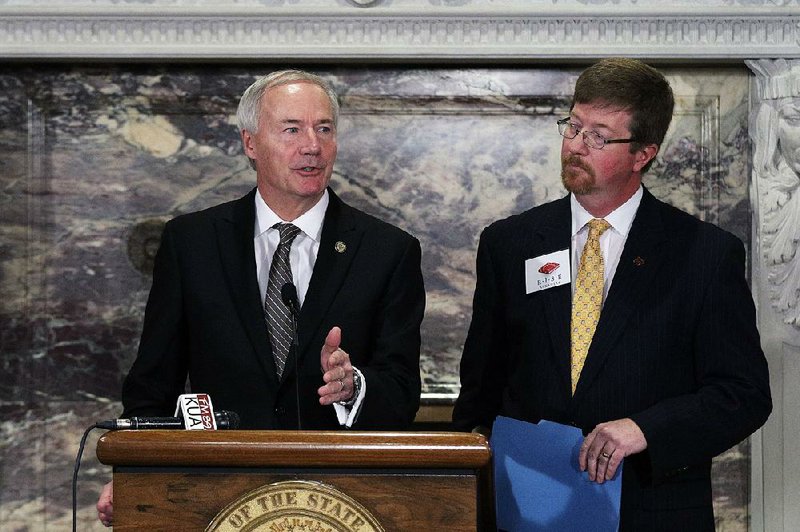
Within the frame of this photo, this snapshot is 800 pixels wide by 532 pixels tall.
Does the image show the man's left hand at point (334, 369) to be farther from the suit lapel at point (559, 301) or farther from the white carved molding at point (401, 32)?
the white carved molding at point (401, 32)

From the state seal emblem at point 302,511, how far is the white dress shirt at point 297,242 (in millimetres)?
763

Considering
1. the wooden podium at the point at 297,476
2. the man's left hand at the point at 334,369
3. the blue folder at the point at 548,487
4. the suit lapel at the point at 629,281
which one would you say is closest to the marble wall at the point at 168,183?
the suit lapel at the point at 629,281

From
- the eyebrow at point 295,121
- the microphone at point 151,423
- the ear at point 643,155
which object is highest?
the eyebrow at point 295,121

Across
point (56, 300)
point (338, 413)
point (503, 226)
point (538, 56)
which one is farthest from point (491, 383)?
point (56, 300)

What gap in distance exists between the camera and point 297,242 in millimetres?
2586

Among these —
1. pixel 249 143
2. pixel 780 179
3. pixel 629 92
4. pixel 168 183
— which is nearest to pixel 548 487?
pixel 629 92

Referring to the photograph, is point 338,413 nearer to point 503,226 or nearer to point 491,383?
point 491,383

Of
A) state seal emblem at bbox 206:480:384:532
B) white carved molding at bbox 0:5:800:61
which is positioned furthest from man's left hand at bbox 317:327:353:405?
white carved molding at bbox 0:5:800:61

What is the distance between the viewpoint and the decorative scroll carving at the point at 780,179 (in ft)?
11.5

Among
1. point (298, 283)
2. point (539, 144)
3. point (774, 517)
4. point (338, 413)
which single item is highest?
point (539, 144)

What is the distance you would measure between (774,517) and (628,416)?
1.53 metres

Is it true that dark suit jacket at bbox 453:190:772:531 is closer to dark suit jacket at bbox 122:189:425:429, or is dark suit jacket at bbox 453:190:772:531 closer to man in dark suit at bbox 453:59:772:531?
man in dark suit at bbox 453:59:772:531

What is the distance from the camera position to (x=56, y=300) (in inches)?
145

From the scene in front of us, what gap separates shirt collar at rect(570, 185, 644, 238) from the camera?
2.54 m
